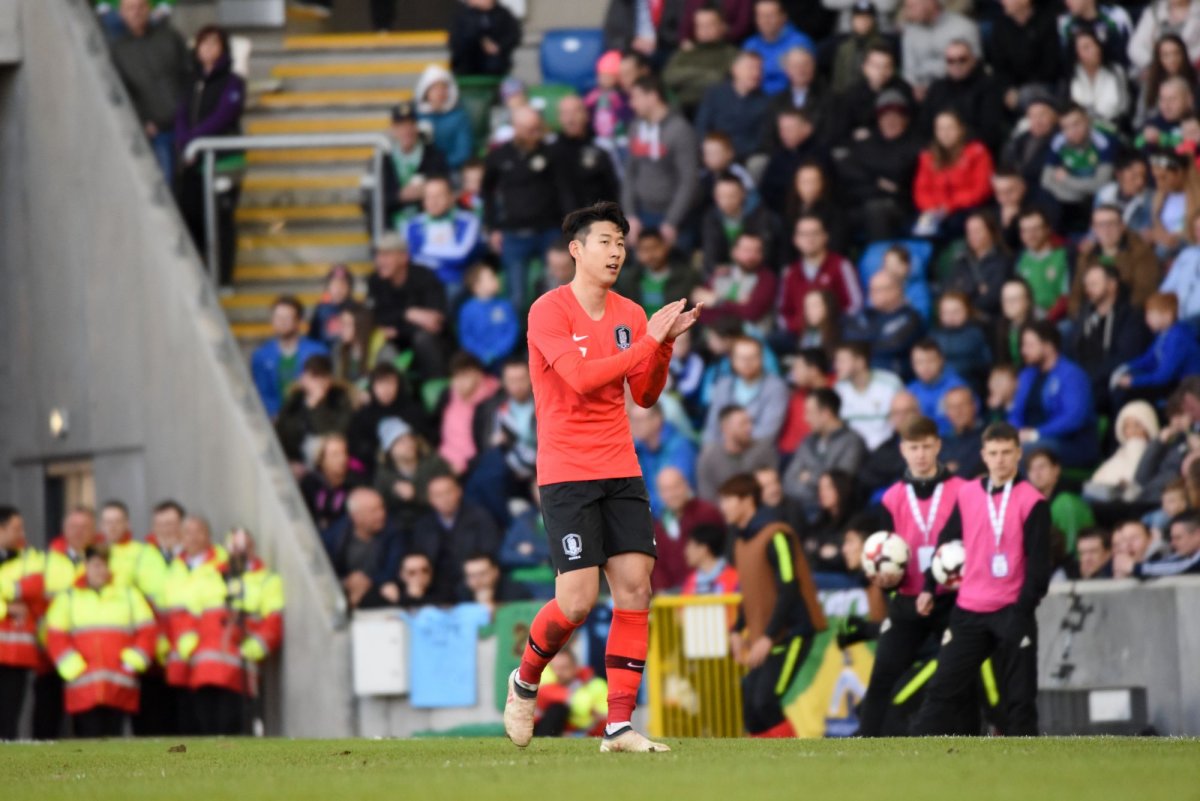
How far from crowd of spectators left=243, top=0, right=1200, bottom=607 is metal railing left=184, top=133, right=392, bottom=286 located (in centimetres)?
18

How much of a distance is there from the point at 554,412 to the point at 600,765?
1.57 meters

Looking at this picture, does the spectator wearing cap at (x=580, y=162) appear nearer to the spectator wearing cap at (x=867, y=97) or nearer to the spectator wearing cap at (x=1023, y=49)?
the spectator wearing cap at (x=867, y=97)

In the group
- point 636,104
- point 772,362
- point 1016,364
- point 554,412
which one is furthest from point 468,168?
point 554,412

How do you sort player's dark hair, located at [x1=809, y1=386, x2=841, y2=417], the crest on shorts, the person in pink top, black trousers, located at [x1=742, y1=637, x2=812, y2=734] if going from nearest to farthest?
the crest on shorts, black trousers, located at [x1=742, y1=637, x2=812, y2=734], player's dark hair, located at [x1=809, y1=386, x2=841, y2=417], the person in pink top

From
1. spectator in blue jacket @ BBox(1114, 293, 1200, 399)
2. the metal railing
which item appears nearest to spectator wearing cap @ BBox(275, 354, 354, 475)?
the metal railing

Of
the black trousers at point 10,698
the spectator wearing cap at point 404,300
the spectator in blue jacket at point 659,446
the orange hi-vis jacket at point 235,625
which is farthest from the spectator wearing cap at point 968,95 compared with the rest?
the black trousers at point 10,698

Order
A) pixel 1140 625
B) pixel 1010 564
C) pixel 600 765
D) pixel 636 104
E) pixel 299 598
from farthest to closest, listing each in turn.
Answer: pixel 636 104, pixel 299 598, pixel 1140 625, pixel 1010 564, pixel 600 765

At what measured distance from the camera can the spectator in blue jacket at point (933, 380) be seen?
52.5 feet

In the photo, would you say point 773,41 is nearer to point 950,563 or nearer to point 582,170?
point 582,170

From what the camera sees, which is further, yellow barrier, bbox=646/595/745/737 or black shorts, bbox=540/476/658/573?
yellow barrier, bbox=646/595/745/737

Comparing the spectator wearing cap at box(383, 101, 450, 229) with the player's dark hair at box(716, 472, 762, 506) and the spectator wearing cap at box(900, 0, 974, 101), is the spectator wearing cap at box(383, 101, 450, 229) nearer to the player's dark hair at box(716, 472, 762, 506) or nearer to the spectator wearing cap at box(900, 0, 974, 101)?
the spectator wearing cap at box(900, 0, 974, 101)

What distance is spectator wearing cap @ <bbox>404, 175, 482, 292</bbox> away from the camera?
19234mm

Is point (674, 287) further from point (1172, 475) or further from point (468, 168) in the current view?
point (1172, 475)

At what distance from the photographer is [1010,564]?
1177cm
